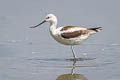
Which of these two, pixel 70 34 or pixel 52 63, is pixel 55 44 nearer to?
pixel 70 34

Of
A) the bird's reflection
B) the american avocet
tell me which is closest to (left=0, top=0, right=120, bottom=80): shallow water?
the bird's reflection

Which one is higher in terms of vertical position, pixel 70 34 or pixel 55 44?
pixel 70 34

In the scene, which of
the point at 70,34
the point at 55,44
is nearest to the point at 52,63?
the point at 70,34

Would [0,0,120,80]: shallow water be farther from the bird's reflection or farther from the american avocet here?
the american avocet

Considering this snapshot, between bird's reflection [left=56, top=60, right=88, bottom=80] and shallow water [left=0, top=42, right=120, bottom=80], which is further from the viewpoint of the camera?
shallow water [left=0, top=42, right=120, bottom=80]

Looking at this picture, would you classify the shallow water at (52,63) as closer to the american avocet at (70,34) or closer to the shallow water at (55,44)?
the shallow water at (55,44)

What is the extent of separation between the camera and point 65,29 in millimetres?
7562

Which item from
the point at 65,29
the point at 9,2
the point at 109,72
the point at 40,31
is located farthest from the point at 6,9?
the point at 109,72

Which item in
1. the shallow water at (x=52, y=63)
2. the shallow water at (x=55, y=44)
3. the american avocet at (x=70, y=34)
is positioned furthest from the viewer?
the american avocet at (x=70, y=34)

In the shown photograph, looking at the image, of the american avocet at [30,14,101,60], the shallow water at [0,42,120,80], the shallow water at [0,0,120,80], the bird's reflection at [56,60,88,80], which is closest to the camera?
the bird's reflection at [56,60,88,80]

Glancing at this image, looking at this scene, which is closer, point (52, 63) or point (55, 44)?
point (52, 63)

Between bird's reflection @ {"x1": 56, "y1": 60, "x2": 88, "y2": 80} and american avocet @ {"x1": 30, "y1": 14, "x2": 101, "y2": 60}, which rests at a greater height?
american avocet @ {"x1": 30, "y1": 14, "x2": 101, "y2": 60}

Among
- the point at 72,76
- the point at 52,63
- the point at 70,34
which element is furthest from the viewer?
the point at 70,34

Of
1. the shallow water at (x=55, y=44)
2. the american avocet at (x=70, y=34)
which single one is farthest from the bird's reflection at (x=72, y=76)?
the american avocet at (x=70, y=34)
